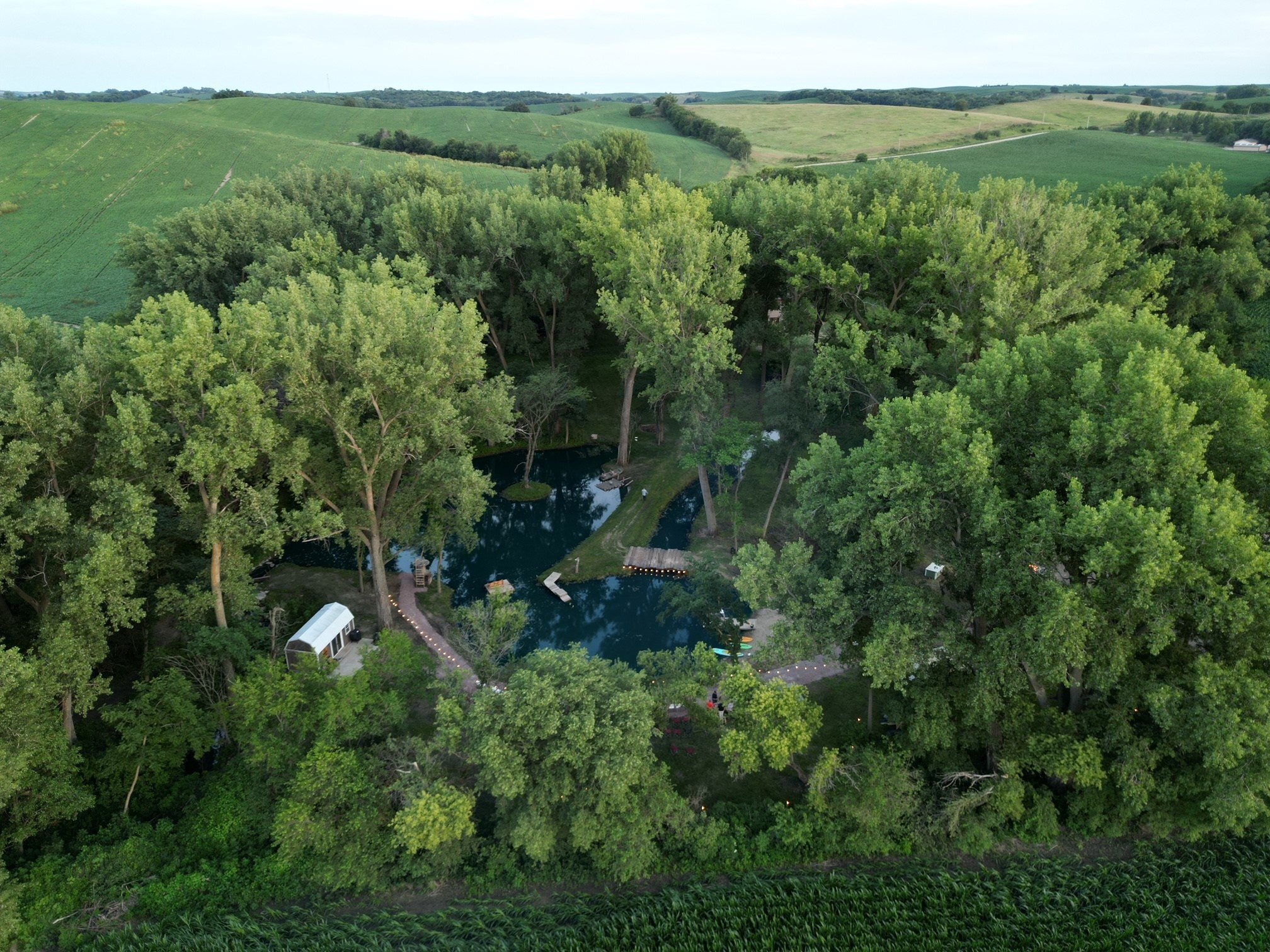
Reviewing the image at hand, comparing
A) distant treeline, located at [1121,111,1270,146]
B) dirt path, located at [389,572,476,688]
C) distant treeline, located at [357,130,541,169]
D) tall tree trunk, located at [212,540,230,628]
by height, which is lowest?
dirt path, located at [389,572,476,688]

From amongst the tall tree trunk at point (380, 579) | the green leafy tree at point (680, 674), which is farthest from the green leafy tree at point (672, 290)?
the tall tree trunk at point (380, 579)

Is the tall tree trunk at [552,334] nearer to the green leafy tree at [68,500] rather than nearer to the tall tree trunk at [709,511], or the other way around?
the tall tree trunk at [709,511]

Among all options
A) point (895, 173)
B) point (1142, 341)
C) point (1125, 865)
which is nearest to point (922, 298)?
point (895, 173)

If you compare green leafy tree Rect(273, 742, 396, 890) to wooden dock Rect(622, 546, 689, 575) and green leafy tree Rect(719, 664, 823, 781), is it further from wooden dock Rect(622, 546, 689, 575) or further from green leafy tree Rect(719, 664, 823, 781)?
wooden dock Rect(622, 546, 689, 575)

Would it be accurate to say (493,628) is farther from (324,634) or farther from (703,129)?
(703,129)

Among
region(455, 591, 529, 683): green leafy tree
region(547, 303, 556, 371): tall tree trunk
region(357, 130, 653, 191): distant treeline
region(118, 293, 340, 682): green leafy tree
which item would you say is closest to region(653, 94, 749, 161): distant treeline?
region(357, 130, 653, 191): distant treeline

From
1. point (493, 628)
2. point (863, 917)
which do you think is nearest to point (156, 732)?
point (493, 628)
